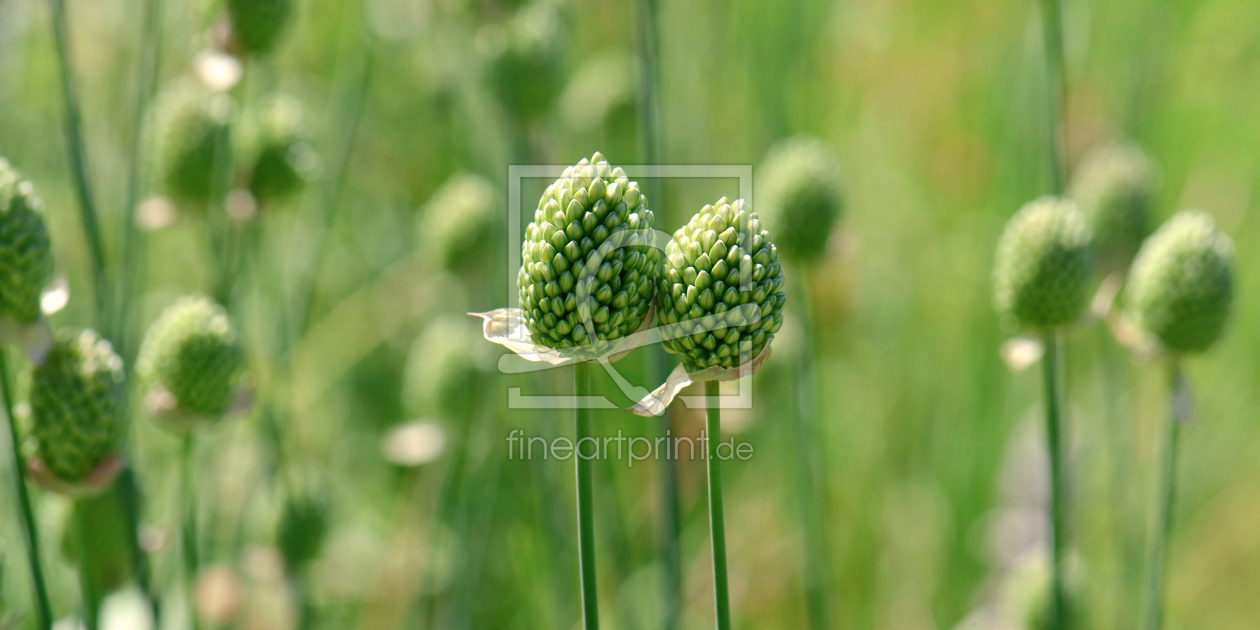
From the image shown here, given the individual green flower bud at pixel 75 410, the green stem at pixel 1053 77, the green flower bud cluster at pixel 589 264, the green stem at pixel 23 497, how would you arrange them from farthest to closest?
the green stem at pixel 1053 77 < the individual green flower bud at pixel 75 410 < the green stem at pixel 23 497 < the green flower bud cluster at pixel 589 264

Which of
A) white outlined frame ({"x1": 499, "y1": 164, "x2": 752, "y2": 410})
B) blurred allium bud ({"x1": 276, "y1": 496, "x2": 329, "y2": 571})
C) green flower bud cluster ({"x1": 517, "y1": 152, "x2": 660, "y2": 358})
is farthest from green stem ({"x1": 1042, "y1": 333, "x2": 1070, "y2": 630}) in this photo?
blurred allium bud ({"x1": 276, "y1": 496, "x2": 329, "y2": 571})

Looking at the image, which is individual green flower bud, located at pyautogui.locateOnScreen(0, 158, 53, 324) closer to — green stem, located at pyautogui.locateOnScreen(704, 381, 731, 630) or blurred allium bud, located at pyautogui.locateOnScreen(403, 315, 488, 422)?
green stem, located at pyautogui.locateOnScreen(704, 381, 731, 630)

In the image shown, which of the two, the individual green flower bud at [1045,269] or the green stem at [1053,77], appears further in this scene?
the green stem at [1053,77]

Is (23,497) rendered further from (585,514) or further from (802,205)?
(802,205)

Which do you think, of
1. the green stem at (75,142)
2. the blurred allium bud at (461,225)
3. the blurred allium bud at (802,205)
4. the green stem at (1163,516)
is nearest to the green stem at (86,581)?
the green stem at (75,142)

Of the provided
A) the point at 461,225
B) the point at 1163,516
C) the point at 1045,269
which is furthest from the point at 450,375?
the point at 1163,516

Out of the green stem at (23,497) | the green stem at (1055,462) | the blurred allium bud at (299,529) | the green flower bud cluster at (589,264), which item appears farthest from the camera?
the blurred allium bud at (299,529)

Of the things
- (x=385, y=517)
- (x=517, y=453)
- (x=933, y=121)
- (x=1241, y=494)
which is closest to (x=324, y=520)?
(x=517, y=453)

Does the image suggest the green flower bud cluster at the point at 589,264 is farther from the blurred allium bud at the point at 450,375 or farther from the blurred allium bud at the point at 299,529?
the blurred allium bud at the point at 450,375

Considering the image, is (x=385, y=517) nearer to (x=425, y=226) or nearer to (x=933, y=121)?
(x=425, y=226)
